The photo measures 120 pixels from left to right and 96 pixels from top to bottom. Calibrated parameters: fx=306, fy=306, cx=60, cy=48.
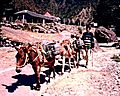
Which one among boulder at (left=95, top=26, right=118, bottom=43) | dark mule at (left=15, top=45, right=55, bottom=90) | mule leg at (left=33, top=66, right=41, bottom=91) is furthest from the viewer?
boulder at (left=95, top=26, right=118, bottom=43)

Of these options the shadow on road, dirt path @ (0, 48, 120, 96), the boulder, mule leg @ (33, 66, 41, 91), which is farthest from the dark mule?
the boulder

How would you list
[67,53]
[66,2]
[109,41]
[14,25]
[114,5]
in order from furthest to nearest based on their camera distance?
[66,2] → [114,5] → [14,25] → [109,41] → [67,53]

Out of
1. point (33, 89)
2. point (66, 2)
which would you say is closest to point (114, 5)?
point (33, 89)

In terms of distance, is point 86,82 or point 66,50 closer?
point 86,82

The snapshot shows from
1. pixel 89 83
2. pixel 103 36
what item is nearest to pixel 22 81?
pixel 89 83

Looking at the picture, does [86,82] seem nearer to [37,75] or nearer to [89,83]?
[89,83]

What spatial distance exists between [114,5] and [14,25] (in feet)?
95.5

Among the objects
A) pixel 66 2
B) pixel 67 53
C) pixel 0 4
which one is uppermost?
pixel 66 2

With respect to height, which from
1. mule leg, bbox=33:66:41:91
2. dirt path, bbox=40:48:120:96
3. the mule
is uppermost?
the mule

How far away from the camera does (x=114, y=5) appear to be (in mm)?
67188

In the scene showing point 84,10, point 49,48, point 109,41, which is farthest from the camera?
point 84,10

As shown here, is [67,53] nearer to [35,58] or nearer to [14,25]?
[35,58]

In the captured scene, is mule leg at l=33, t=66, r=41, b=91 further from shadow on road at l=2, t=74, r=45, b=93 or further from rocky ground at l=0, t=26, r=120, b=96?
shadow on road at l=2, t=74, r=45, b=93

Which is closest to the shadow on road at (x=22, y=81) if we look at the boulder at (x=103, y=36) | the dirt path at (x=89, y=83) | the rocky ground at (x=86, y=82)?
the rocky ground at (x=86, y=82)
